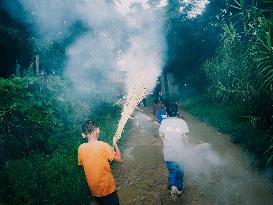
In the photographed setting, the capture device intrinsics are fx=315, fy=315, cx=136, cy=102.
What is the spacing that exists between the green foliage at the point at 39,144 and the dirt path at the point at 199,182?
1315 millimetres

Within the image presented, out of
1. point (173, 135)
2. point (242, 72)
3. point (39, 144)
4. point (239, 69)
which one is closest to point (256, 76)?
point (242, 72)

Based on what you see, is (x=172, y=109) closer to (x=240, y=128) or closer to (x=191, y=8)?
(x=240, y=128)

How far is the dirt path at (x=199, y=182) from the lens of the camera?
703 centimetres

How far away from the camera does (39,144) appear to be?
9.54 metres

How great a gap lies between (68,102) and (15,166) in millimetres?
5125

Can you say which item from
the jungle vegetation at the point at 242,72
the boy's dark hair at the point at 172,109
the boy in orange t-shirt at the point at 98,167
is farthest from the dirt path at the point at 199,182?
the boy in orange t-shirt at the point at 98,167

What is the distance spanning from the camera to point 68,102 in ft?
40.4

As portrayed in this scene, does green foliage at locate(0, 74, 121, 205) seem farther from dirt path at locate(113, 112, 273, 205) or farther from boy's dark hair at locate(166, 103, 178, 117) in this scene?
boy's dark hair at locate(166, 103, 178, 117)

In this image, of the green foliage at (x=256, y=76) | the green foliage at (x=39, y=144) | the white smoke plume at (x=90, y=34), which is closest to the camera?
the green foliage at (x=39, y=144)

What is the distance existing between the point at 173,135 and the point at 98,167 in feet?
8.65

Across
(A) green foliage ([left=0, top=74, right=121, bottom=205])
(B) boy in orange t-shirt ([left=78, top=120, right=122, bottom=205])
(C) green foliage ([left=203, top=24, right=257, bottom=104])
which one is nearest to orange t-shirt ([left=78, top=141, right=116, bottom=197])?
(B) boy in orange t-shirt ([left=78, top=120, right=122, bottom=205])

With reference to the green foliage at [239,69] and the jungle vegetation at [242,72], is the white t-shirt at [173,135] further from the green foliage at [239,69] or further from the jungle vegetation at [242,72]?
the green foliage at [239,69]

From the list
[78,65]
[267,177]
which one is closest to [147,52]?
[78,65]

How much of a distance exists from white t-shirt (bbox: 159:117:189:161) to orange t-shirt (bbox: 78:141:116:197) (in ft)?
8.00
